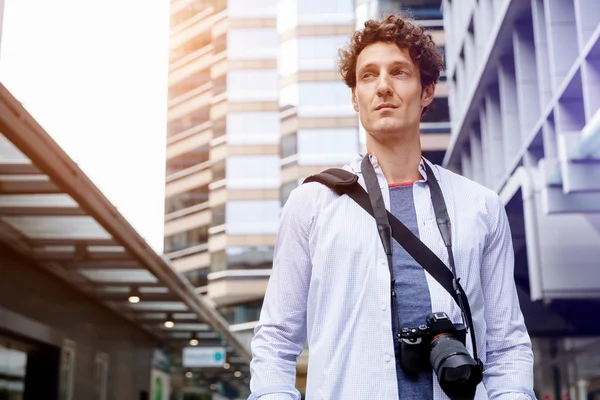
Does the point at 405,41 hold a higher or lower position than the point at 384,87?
higher

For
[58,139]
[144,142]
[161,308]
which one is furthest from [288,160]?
[58,139]

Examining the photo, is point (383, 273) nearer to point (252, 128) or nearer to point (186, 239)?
point (252, 128)

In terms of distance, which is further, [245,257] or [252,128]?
[252,128]

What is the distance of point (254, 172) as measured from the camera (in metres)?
60.9

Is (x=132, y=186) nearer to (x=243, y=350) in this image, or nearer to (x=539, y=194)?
(x=539, y=194)

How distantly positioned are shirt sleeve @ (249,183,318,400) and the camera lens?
1.23ft

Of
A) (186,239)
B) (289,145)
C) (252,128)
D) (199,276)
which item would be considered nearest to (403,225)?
(289,145)

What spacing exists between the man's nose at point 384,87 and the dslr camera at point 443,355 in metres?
0.58

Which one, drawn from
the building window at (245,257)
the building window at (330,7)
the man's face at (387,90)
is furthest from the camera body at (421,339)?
the building window at (245,257)

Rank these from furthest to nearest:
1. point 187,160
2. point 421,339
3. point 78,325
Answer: point 187,160
point 78,325
point 421,339

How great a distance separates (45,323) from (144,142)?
11.7ft

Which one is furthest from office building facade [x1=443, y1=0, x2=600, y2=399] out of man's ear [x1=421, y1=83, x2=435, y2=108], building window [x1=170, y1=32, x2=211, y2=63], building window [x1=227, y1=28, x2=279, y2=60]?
building window [x1=170, y1=32, x2=211, y2=63]

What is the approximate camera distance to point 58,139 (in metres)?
8.84

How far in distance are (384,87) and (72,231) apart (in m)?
10.9
